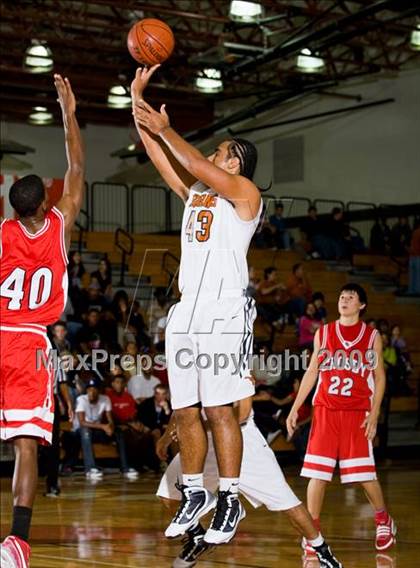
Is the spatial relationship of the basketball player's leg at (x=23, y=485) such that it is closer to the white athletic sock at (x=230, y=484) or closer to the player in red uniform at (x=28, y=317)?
the player in red uniform at (x=28, y=317)

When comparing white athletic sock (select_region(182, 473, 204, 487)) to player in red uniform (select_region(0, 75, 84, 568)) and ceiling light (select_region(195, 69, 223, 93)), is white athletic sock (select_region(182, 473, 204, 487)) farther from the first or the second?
ceiling light (select_region(195, 69, 223, 93))

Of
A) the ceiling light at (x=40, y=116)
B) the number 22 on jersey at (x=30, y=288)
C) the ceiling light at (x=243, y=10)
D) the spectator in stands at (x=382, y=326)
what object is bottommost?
the spectator in stands at (x=382, y=326)

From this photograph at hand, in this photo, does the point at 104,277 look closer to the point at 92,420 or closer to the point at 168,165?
the point at 92,420

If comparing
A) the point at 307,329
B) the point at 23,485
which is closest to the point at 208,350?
the point at 23,485

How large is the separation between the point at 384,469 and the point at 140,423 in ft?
10.7

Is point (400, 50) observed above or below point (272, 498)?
above

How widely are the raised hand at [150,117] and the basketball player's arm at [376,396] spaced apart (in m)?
2.88

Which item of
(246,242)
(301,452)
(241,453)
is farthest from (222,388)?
(301,452)

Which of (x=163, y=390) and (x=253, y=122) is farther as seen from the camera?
(x=253, y=122)

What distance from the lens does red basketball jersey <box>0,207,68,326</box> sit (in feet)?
17.7

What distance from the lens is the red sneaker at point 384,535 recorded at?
7.47 m

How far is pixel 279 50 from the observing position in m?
17.4

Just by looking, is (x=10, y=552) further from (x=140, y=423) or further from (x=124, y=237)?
Answer: (x=124, y=237)

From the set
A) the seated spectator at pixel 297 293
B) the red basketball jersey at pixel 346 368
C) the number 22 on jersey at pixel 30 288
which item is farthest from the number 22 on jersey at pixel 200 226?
the seated spectator at pixel 297 293
